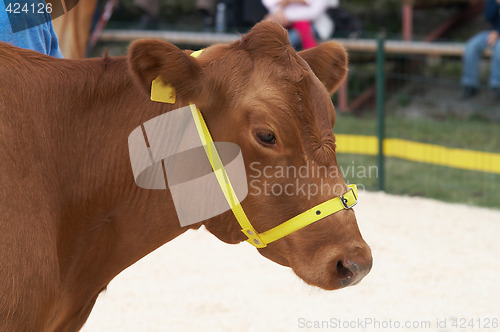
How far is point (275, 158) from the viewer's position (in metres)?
2.41

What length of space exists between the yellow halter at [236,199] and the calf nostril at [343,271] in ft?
0.57

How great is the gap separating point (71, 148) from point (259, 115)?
66 centimetres

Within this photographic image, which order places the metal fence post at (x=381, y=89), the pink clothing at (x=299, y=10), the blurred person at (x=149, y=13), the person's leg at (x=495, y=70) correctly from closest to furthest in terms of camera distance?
the metal fence post at (x=381, y=89)
the person's leg at (x=495, y=70)
the pink clothing at (x=299, y=10)
the blurred person at (x=149, y=13)

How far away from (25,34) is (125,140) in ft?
2.60

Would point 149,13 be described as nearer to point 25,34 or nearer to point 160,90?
point 25,34

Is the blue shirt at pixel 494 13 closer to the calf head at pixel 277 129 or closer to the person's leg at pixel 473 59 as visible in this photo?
the person's leg at pixel 473 59

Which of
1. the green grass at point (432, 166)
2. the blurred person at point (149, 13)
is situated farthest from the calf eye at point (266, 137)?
the blurred person at point (149, 13)

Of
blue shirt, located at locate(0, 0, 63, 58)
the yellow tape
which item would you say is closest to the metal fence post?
the yellow tape

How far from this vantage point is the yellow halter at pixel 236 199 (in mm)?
2426

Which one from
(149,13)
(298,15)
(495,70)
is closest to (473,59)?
(495,70)

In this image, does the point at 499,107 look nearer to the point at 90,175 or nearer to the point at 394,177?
the point at 394,177

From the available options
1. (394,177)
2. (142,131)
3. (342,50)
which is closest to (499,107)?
(394,177)

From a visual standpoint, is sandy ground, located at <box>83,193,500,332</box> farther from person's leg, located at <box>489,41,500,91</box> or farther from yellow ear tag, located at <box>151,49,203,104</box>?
person's leg, located at <box>489,41,500,91</box>

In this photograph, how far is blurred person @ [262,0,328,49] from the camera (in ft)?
31.9
